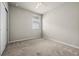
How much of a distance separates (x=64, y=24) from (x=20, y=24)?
10.1ft

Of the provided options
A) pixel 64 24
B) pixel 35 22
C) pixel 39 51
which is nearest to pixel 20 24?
pixel 35 22

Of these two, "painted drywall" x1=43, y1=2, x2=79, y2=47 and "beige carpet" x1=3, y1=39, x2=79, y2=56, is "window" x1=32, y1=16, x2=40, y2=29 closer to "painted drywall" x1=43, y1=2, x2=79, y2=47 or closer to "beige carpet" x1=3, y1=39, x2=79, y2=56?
"painted drywall" x1=43, y1=2, x2=79, y2=47

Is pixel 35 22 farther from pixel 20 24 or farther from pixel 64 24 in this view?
pixel 64 24

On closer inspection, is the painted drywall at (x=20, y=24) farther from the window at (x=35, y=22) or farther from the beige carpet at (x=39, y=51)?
the beige carpet at (x=39, y=51)

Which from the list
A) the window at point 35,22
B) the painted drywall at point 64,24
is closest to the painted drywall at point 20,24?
the window at point 35,22

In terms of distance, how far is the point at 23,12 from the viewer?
4.38m

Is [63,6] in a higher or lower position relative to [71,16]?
higher

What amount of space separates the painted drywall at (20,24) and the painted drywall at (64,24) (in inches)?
57.8

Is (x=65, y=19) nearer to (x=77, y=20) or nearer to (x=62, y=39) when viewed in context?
(x=77, y=20)

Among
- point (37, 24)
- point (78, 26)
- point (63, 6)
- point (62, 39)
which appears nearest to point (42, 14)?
point (37, 24)

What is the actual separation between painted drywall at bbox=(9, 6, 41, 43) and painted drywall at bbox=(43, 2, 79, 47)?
4.81ft

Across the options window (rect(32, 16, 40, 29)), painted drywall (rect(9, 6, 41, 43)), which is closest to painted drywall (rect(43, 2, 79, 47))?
window (rect(32, 16, 40, 29))

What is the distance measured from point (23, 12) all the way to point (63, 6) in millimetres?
2856

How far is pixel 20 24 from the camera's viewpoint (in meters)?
4.26
